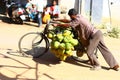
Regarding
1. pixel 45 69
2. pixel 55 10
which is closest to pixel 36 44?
pixel 45 69

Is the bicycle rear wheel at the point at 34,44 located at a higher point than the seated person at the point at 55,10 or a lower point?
lower

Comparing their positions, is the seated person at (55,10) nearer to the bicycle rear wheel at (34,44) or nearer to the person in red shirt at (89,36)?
the bicycle rear wheel at (34,44)

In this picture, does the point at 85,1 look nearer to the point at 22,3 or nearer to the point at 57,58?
the point at 22,3

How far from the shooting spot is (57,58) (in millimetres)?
10320

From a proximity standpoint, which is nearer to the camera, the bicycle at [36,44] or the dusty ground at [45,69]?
the dusty ground at [45,69]

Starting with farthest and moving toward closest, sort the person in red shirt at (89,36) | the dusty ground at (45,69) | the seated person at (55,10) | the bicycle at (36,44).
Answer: the seated person at (55,10) < the bicycle at (36,44) < the person in red shirt at (89,36) < the dusty ground at (45,69)

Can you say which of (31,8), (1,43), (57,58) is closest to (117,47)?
(57,58)

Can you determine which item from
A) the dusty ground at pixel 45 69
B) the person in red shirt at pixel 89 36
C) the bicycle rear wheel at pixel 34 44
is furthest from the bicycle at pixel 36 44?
the person in red shirt at pixel 89 36

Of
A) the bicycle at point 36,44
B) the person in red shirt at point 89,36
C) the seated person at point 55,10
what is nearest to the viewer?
the person in red shirt at point 89,36

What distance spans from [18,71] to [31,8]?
7.11m

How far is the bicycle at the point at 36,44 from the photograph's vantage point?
10.2m

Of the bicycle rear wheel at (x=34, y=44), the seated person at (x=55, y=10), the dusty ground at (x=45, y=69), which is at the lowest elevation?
the dusty ground at (x=45, y=69)

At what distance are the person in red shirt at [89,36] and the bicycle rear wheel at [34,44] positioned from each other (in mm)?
740

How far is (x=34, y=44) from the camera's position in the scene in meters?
10.5
